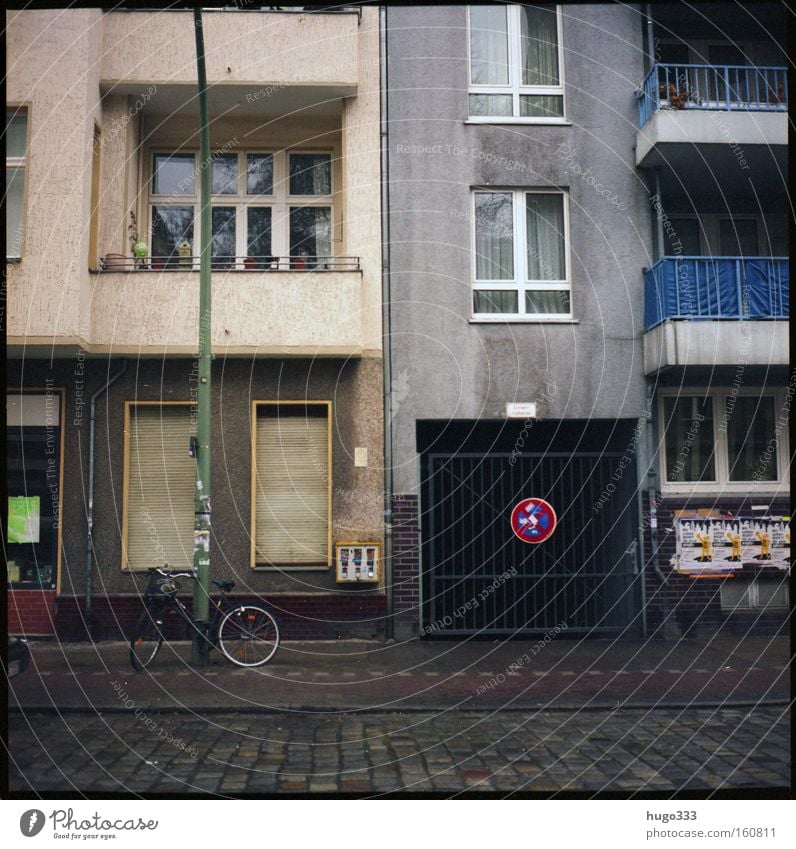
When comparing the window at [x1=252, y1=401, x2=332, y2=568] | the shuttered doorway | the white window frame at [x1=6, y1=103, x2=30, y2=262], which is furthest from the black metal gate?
the white window frame at [x1=6, y1=103, x2=30, y2=262]

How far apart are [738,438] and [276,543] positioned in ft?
24.7

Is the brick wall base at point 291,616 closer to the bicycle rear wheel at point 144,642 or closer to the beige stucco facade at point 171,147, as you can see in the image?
the bicycle rear wheel at point 144,642

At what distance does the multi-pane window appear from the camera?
44.5ft

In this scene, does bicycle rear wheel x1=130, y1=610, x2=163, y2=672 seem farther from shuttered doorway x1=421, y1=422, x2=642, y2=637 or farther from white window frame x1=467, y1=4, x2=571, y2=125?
white window frame x1=467, y1=4, x2=571, y2=125

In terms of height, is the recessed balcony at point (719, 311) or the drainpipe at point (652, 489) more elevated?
the recessed balcony at point (719, 311)

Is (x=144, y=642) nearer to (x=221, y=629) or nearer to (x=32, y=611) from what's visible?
(x=221, y=629)

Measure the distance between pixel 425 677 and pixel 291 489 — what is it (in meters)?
3.90

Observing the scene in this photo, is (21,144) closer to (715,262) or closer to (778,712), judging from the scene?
(715,262)

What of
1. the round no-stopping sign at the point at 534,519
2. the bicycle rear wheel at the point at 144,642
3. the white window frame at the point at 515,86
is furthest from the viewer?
the white window frame at the point at 515,86

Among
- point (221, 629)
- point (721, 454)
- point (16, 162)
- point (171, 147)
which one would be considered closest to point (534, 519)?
point (721, 454)

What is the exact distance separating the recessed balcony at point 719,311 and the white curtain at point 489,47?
13.2 ft

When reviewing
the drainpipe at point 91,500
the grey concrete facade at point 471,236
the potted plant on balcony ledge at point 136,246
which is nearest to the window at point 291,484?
the grey concrete facade at point 471,236

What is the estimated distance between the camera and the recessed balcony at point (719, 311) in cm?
1249

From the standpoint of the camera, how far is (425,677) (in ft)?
33.3
